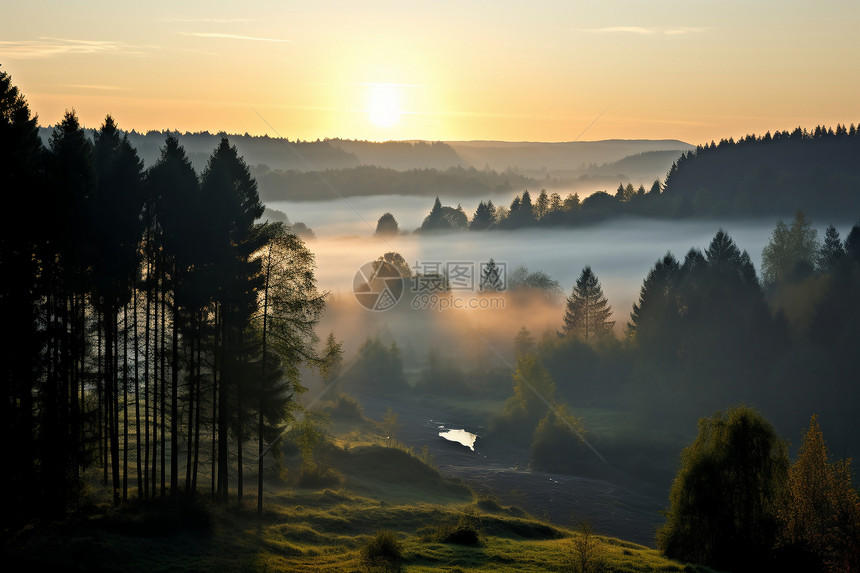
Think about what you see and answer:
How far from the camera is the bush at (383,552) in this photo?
37406mm

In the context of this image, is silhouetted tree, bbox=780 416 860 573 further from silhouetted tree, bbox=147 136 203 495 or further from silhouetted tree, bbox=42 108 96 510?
silhouetted tree, bbox=42 108 96 510

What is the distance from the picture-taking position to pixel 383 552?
1515 inches

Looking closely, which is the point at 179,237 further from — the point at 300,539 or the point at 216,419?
the point at 300,539

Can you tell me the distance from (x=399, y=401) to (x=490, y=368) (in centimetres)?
2142

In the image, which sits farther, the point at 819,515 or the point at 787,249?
the point at 787,249

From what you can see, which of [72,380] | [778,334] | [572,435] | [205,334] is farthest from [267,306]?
[778,334]

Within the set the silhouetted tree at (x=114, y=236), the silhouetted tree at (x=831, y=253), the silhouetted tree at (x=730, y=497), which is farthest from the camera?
the silhouetted tree at (x=831, y=253)

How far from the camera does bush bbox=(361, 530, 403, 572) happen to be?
123 feet

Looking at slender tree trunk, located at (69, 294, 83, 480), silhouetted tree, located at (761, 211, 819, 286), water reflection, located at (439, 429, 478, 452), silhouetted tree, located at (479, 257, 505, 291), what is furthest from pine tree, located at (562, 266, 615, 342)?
slender tree trunk, located at (69, 294, 83, 480)

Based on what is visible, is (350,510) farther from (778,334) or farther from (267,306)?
(778,334)

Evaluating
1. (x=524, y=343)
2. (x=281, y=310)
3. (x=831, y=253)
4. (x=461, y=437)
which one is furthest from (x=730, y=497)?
(x=524, y=343)

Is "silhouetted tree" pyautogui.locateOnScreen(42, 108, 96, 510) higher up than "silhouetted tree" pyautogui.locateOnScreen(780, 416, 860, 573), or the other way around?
"silhouetted tree" pyautogui.locateOnScreen(42, 108, 96, 510)

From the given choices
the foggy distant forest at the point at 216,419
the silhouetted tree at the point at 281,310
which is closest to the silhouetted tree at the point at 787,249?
the foggy distant forest at the point at 216,419

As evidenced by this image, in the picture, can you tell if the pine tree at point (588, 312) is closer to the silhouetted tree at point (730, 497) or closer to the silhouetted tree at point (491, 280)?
the silhouetted tree at point (491, 280)
